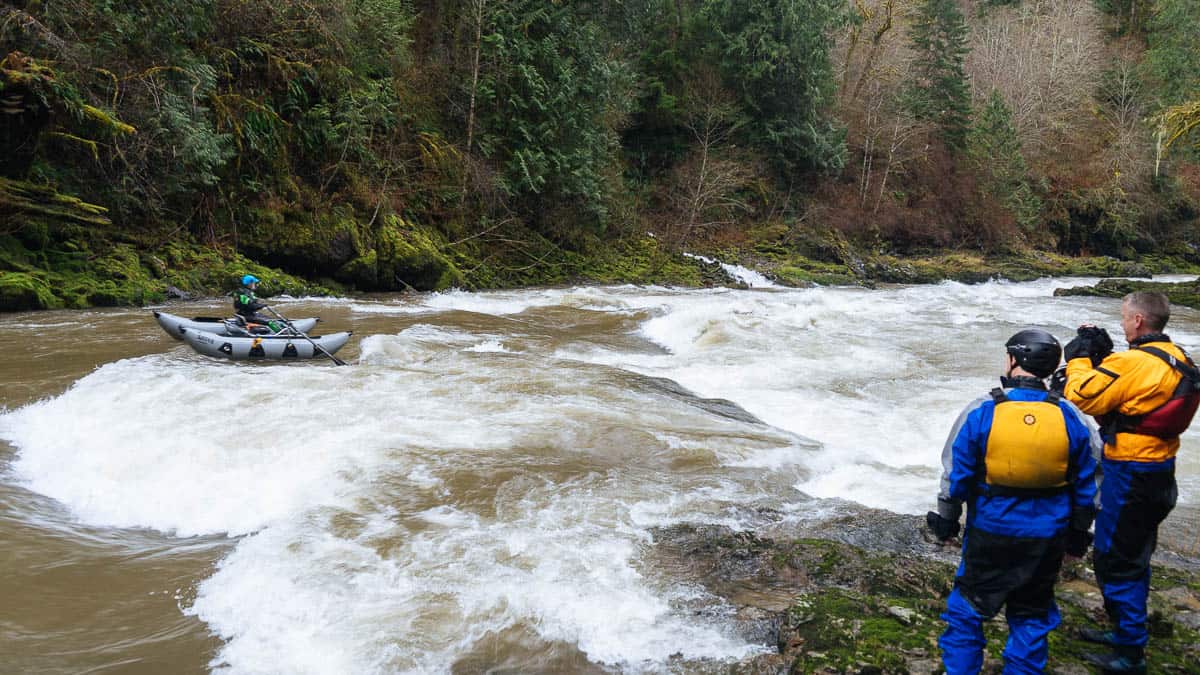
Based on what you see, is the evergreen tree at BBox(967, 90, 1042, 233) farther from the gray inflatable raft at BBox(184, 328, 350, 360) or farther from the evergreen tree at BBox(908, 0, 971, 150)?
the gray inflatable raft at BBox(184, 328, 350, 360)

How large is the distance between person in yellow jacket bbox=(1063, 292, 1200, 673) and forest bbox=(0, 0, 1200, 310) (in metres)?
14.5

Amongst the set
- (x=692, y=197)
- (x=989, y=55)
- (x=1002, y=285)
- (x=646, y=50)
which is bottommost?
(x=1002, y=285)

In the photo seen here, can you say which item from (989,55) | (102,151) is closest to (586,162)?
(102,151)

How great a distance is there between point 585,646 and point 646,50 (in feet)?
97.3

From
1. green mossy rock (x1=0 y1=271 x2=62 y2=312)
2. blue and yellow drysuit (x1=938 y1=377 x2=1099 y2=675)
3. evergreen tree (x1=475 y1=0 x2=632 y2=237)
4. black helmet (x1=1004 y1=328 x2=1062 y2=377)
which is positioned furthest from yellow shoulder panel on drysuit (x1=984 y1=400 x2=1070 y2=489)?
evergreen tree (x1=475 y1=0 x2=632 y2=237)

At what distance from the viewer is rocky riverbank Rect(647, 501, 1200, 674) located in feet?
9.89

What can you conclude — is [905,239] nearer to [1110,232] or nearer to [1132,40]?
[1110,232]

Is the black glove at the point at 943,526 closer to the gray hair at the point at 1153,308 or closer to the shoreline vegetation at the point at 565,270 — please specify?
the gray hair at the point at 1153,308

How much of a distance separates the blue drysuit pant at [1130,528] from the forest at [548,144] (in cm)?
1450

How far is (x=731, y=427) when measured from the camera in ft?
23.5

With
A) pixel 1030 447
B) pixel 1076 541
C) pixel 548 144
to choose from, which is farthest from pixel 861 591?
pixel 548 144

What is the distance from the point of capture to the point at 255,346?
9305 mm

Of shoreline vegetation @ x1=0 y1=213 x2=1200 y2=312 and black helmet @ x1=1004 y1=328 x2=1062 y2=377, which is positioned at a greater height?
black helmet @ x1=1004 y1=328 x2=1062 y2=377

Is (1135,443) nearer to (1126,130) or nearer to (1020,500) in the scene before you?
(1020,500)
